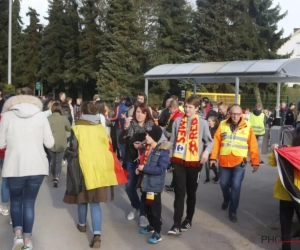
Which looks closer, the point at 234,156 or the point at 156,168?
the point at 156,168

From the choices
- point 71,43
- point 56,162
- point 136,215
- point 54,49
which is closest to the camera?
point 136,215

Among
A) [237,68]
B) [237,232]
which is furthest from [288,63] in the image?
[237,232]

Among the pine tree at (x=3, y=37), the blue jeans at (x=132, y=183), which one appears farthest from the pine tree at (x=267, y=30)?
the blue jeans at (x=132, y=183)

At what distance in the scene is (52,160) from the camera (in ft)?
30.6

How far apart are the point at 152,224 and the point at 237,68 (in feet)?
40.0

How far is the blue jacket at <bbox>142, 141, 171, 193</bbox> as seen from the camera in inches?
217

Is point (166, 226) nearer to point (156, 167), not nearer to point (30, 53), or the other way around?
point (156, 167)

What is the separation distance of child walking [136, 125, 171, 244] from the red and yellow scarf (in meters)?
0.43

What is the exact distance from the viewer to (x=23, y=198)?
521 cm

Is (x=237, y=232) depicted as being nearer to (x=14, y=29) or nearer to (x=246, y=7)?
(x=246, y=7)

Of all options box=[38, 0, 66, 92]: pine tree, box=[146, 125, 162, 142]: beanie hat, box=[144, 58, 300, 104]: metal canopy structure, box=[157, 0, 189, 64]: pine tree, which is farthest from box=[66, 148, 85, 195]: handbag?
box=[38, 0, 66, 92]: pine tree

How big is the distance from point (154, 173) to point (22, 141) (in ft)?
5.13

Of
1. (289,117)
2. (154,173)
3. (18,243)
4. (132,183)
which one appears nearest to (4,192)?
(18,243)

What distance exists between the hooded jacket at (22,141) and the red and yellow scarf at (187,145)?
1.81m
